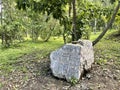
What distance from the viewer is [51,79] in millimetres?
5590

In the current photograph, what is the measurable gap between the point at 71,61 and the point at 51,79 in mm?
657

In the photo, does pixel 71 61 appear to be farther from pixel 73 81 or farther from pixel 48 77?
pixel 48 77

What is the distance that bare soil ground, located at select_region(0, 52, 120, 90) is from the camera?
206 inches

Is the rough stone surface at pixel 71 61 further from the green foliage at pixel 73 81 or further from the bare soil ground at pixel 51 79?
the bare soil ground at pixel 51 79

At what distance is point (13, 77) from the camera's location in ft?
19.5

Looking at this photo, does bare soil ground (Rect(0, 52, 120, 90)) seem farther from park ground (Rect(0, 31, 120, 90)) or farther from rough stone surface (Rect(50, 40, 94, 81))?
rough stone surface (Rect(50, 40, 94, 81))

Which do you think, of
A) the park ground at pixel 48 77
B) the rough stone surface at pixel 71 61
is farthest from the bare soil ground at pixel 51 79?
the rough stone surface at pixel 71 61

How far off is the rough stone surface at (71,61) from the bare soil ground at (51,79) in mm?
183

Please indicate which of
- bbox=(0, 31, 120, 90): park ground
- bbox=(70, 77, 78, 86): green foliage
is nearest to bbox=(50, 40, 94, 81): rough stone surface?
bbox=(70, 77, 78, 86): green foliage

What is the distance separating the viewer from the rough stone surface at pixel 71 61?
17.7 feet

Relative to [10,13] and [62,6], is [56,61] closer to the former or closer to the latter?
[62,6]

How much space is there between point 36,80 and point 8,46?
6333 mm

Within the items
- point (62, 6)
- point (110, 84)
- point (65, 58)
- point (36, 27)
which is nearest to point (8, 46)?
point (36, 27)

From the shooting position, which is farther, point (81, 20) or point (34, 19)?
point (34, 19)
